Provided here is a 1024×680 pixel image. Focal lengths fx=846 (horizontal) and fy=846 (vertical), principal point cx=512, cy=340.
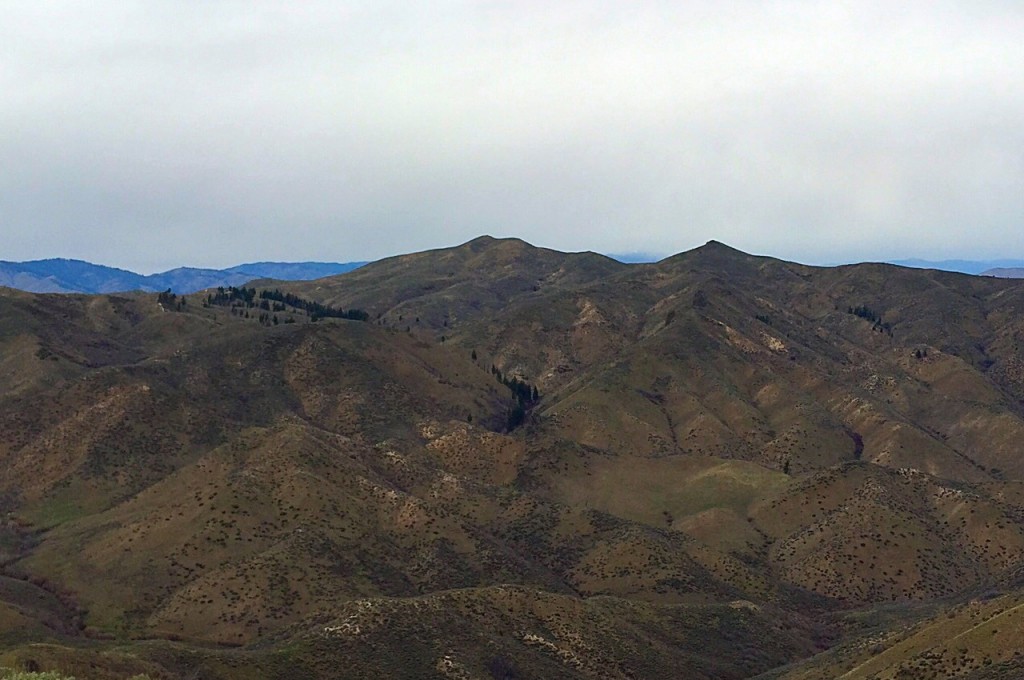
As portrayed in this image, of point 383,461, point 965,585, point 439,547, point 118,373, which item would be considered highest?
point 118,373

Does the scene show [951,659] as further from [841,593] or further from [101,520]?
[101,520]

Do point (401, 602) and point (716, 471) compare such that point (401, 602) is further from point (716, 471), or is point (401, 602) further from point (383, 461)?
point (716, 471)

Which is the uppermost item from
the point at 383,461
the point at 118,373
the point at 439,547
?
the point at 118,373

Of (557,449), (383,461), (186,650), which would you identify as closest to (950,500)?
(557,449)

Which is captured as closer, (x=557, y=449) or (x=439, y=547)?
(x=439, y=547)

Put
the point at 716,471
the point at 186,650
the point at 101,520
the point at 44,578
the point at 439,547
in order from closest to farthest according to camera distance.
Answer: the point at 186,650, the point at 44,578, the point at 439,547, the point at 101,520, the point at 716,471

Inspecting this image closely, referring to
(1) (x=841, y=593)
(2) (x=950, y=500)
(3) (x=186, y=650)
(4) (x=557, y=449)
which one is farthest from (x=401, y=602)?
(2) (x=950, y=500)

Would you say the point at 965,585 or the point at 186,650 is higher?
the point at 186,650

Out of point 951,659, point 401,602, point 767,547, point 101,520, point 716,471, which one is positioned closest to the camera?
point 951,659

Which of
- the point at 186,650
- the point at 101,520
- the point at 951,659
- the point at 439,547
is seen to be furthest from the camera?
the point at 101,520
